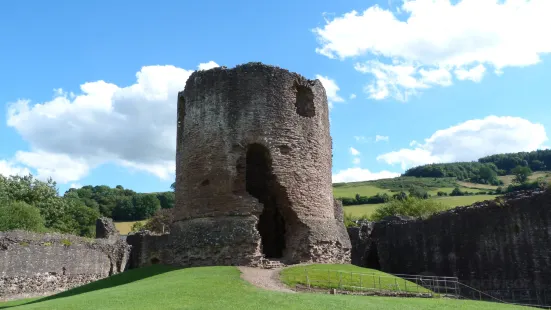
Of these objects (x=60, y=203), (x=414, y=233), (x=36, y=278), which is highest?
(x=60, y=203)

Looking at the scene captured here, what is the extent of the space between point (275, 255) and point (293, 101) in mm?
6832

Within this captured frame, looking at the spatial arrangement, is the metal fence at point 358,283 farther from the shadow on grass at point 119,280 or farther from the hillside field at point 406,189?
the hillside field at point 406,189

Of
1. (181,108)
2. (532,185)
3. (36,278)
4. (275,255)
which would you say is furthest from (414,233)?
(532,185)

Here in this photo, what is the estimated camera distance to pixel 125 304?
11.3m

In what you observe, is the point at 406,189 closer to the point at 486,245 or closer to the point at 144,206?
the point at 144,206

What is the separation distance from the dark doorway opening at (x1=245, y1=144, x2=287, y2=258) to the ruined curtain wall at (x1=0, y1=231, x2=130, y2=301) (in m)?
10.3

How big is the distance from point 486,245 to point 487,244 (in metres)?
0.09

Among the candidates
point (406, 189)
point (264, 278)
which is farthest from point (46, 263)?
point (406, 189)

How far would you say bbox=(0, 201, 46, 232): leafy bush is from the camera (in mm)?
35562

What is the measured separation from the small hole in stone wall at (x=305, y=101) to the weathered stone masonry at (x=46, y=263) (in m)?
13.6

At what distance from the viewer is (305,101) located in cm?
2111

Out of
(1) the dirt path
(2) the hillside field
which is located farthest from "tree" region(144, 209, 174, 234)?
(1) the dirt path

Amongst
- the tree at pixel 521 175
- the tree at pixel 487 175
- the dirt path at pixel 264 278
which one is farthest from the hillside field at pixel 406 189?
the dirt path at pixel 264 278

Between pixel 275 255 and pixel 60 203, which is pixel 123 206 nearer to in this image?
pixel 60 203
